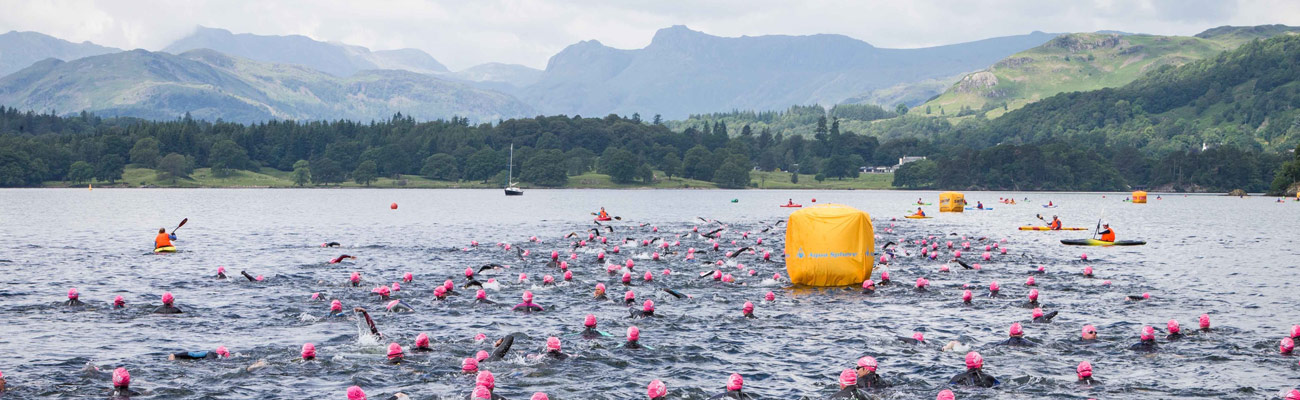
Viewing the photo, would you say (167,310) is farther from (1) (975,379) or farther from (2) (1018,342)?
(2) (1018,342)

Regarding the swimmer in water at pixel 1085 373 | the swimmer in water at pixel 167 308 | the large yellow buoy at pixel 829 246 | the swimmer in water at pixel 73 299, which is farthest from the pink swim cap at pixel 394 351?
the large yellow buoy at pixel 829 246

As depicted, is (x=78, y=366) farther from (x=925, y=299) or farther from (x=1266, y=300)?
(x=1266, y=300)

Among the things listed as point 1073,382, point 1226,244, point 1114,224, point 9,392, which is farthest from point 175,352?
point 1114,224

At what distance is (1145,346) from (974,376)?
696cm

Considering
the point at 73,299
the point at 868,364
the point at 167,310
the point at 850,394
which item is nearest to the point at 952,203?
the point at 167,310

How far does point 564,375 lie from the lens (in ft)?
79.2

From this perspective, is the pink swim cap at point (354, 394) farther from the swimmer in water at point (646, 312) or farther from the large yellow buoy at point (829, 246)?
the large yellow buoy at point (829, 246)

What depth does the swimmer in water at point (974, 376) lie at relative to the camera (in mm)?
22672

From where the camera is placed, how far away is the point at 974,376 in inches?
899

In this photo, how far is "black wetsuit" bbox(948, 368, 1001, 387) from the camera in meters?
22.7

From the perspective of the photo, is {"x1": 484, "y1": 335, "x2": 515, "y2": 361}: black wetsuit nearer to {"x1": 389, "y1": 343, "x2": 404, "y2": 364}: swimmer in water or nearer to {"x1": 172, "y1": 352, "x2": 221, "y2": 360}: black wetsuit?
{"x1": 389, "y1": 343, "x2": 404, "y2": 364}: swimmer in water

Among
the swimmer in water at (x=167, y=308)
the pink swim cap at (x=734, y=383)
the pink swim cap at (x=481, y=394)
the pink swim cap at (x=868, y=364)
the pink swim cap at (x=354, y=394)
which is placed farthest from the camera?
the swimmer in water at (x=167, y=308)

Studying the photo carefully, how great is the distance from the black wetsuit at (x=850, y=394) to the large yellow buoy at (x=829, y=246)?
1658cm

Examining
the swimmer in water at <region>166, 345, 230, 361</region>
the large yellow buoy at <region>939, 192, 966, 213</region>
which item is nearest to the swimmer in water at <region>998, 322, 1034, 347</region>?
the swimmer in water at <region>166, 345, 230, 361</region>
